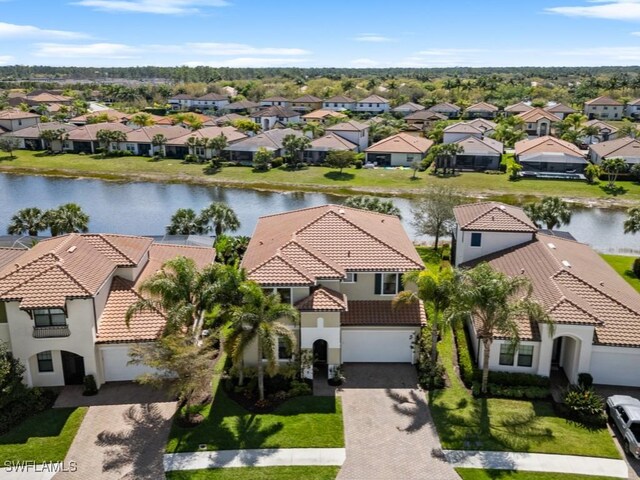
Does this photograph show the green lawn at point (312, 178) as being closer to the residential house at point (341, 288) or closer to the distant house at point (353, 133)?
the distant house at point (353, 133)

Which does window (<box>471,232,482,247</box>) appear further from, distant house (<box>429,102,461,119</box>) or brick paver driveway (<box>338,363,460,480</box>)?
distant house (<box>429,102,461,119</box>)

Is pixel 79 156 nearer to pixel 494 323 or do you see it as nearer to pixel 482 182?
pixel 482 182

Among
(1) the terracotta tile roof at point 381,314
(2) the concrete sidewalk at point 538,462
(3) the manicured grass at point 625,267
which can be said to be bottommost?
(2) the concrete sidewalk at point 538,462

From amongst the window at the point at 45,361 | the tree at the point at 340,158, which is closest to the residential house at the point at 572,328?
the window at the point at 45,361

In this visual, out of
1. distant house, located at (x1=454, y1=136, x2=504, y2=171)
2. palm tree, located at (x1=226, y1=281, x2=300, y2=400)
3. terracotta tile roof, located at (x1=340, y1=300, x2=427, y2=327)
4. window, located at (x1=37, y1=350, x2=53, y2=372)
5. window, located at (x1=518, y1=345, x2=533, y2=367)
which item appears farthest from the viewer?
distant house, located at (x1=454, y1=136, x2=504, y2=171)

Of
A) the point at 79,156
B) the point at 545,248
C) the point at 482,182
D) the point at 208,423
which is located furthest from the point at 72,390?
the point at 79,156

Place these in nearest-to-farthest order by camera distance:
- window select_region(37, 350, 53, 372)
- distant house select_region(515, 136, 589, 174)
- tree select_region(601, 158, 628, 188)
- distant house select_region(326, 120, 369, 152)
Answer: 1. window select_region(37, 350, 53, 372)
2. tree select_region(601, 158, 628, 188)
3. distant house select_region(515, 136, 589, 174)
4. distant house select_region(326, 120, 369, 152)

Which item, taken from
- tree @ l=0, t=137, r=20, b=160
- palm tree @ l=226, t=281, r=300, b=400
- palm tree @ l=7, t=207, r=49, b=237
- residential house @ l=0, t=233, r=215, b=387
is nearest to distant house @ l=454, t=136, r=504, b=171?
palm tree @ l=7, t=207, r=49, b=237
